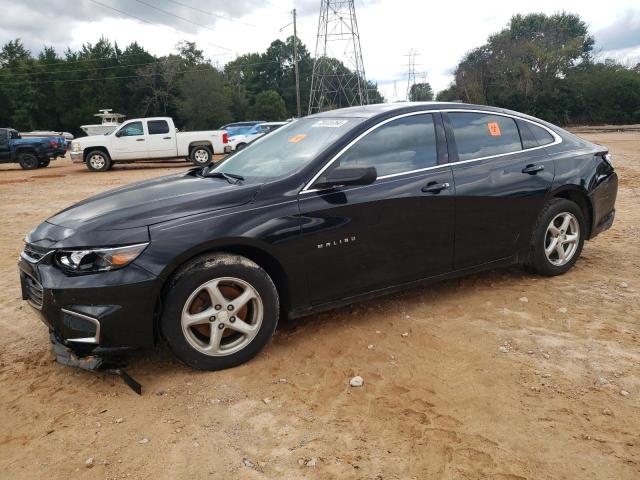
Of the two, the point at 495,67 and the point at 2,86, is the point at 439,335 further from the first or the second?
the point at 2,86

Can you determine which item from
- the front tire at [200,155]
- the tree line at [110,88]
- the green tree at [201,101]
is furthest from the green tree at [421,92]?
the front tire at [200,155]

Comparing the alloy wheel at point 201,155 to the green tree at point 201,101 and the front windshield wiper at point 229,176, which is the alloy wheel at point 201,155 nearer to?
the front windshield wiper at point 229,176

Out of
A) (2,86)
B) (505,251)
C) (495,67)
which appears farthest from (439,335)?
(2,86)

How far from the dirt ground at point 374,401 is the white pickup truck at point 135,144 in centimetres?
1524

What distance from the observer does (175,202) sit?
3242 mm

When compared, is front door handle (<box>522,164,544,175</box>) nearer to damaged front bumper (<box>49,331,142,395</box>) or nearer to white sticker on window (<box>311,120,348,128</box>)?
white sticker on window (<box>311,120,348,128</box>)

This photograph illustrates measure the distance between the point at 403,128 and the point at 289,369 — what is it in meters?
2.01

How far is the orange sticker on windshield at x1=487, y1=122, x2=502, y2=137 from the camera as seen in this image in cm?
433

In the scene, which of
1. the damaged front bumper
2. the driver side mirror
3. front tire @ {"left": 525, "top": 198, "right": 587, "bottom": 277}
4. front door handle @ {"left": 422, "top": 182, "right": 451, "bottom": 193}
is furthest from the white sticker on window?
the damaged front bumper

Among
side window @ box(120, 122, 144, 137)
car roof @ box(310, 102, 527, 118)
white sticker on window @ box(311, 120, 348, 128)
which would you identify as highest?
side window @ box(120, 122, 144, 137)

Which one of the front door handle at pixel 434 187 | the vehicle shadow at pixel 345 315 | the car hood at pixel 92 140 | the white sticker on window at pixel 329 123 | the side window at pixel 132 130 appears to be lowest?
the vehicle shadow at pixel 345 315

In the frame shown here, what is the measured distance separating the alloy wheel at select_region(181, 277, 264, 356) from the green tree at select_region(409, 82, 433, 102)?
77320mm

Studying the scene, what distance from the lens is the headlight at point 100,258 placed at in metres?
2.92

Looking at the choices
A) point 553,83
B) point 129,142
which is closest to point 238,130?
point 129,142
